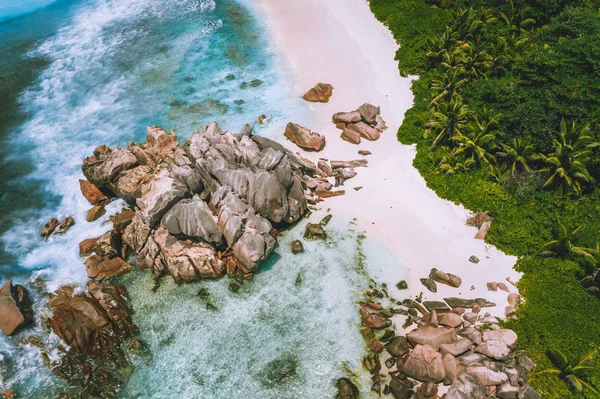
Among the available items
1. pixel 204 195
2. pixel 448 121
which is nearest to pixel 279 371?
pixel 204 195

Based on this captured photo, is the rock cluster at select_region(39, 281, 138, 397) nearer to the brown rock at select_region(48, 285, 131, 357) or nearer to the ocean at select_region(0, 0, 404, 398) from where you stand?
the brown rock at select_region(48, 285, 131, 357)

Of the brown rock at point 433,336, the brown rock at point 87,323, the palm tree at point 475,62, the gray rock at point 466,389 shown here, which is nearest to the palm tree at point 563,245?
the brown rock at point 433,336

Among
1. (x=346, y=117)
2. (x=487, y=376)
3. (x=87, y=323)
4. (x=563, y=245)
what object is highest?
(x=346, y=117)

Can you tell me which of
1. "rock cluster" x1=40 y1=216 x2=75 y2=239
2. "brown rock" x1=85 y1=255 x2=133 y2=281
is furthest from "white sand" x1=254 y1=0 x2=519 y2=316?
"rock cluster" x1=40 y1=216 x2=75 y2=239

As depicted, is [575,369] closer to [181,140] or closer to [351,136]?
[351,136]

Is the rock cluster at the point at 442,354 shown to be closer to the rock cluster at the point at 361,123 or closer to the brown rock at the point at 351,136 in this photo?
the brown rock at the point at 351,136

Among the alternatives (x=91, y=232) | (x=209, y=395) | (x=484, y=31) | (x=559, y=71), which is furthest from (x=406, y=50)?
(x=209, y=395)

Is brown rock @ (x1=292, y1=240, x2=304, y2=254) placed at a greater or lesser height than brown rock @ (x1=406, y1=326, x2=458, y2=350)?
greater
